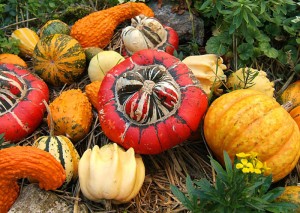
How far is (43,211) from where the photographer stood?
2.69 m

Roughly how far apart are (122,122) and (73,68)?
2.71 ft

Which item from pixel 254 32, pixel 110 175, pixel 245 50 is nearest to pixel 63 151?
pixel 110 175

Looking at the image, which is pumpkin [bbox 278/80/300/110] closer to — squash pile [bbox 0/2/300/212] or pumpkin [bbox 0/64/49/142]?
squash pile [bbox 0/2/300/212]

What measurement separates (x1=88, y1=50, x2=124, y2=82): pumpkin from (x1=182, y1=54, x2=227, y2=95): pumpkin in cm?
58

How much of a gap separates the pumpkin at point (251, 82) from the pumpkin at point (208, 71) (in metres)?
0.09

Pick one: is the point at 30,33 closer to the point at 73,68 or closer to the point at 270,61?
the point at 73,68

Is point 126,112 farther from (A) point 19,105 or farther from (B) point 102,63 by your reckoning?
(A) point 19,105

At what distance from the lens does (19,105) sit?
3.23 meters

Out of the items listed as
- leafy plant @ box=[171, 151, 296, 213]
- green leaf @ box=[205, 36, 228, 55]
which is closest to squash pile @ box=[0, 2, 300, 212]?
green leaf @ box=[205, 36, 228, 55]

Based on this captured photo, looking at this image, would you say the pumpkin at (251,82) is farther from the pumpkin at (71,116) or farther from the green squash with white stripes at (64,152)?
the green squash with white stripes at (64,152)

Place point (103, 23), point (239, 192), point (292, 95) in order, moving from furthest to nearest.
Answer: point (103, 23), point (292, 95), point (239, 192)

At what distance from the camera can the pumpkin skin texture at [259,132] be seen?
2.83m

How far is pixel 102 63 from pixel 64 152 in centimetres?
89

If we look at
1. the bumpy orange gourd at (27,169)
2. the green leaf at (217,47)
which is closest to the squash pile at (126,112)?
the bumpy orange gourd at (27,169)
